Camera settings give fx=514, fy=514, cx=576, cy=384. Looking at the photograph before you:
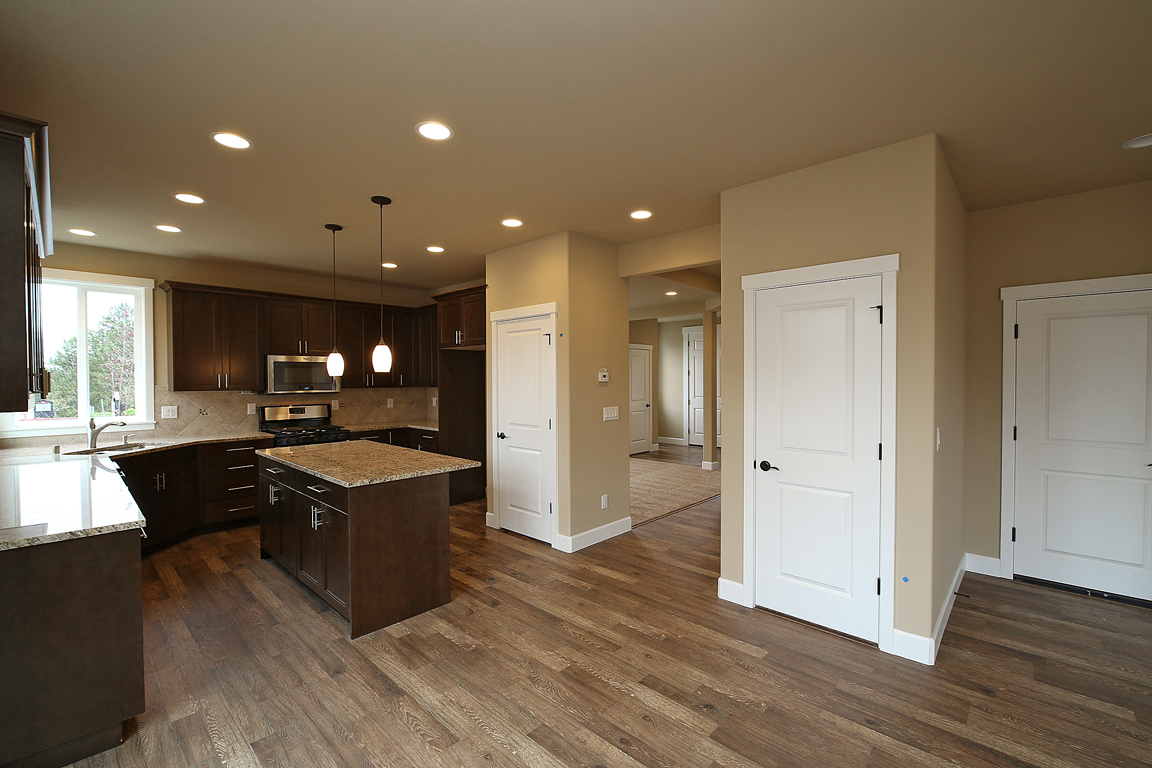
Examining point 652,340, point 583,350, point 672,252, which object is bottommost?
point 583,350

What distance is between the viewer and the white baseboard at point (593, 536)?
4379mm

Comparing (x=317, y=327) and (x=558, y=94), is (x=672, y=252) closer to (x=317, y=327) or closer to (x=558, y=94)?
(x=558, y=94)

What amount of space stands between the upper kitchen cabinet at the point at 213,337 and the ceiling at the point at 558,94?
1.68 m

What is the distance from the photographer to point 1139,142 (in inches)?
105

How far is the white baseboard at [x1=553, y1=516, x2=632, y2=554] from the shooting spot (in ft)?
14.4

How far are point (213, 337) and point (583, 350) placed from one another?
384 centimetres

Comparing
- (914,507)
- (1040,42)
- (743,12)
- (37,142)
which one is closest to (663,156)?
(743,12)

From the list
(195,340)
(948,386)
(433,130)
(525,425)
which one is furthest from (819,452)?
(195,340)

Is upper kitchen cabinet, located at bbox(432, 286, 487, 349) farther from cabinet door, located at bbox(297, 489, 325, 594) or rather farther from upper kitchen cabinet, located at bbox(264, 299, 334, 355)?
cabinet door, located at bbox(297, 489, 325, 594)

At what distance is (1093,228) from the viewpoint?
3.42 m

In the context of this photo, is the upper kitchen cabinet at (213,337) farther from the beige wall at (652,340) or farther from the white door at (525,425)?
the beige wall at (652,340)

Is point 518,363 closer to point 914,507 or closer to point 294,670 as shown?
point 294,670

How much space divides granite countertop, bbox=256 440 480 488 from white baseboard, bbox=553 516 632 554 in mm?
1352

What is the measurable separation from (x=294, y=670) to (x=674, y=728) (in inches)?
74.7
